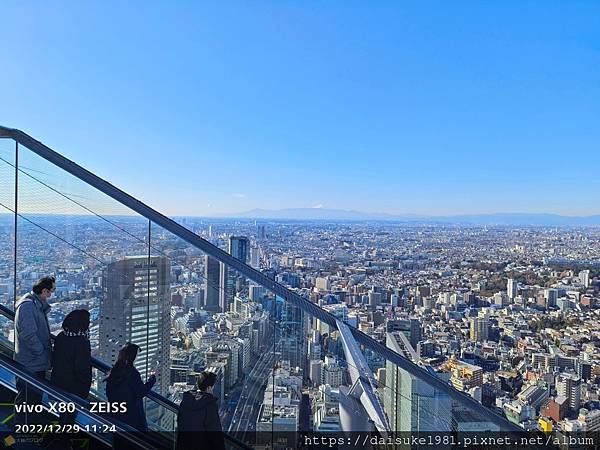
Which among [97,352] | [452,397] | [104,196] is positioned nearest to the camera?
[452,397]

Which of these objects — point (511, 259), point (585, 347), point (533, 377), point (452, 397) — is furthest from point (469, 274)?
point (452, 397)

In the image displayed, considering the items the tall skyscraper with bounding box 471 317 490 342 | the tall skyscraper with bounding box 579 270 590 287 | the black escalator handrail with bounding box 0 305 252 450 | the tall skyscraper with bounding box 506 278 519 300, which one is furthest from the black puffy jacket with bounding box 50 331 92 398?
the tall skyscraper with bounding box 579 270 590 287

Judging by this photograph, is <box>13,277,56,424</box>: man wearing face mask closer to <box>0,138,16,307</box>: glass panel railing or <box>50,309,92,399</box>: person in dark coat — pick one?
<box>50,309,92,399</box>: person in dark coat

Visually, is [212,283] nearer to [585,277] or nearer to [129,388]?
[129,388]

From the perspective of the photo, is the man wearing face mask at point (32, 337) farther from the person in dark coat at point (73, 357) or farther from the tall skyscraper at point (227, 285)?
the tall skyscraper at point (227, 285)

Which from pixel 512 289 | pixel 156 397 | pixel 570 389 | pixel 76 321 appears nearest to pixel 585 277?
pixel 512 289

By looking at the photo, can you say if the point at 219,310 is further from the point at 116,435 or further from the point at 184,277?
the point at 116,435
